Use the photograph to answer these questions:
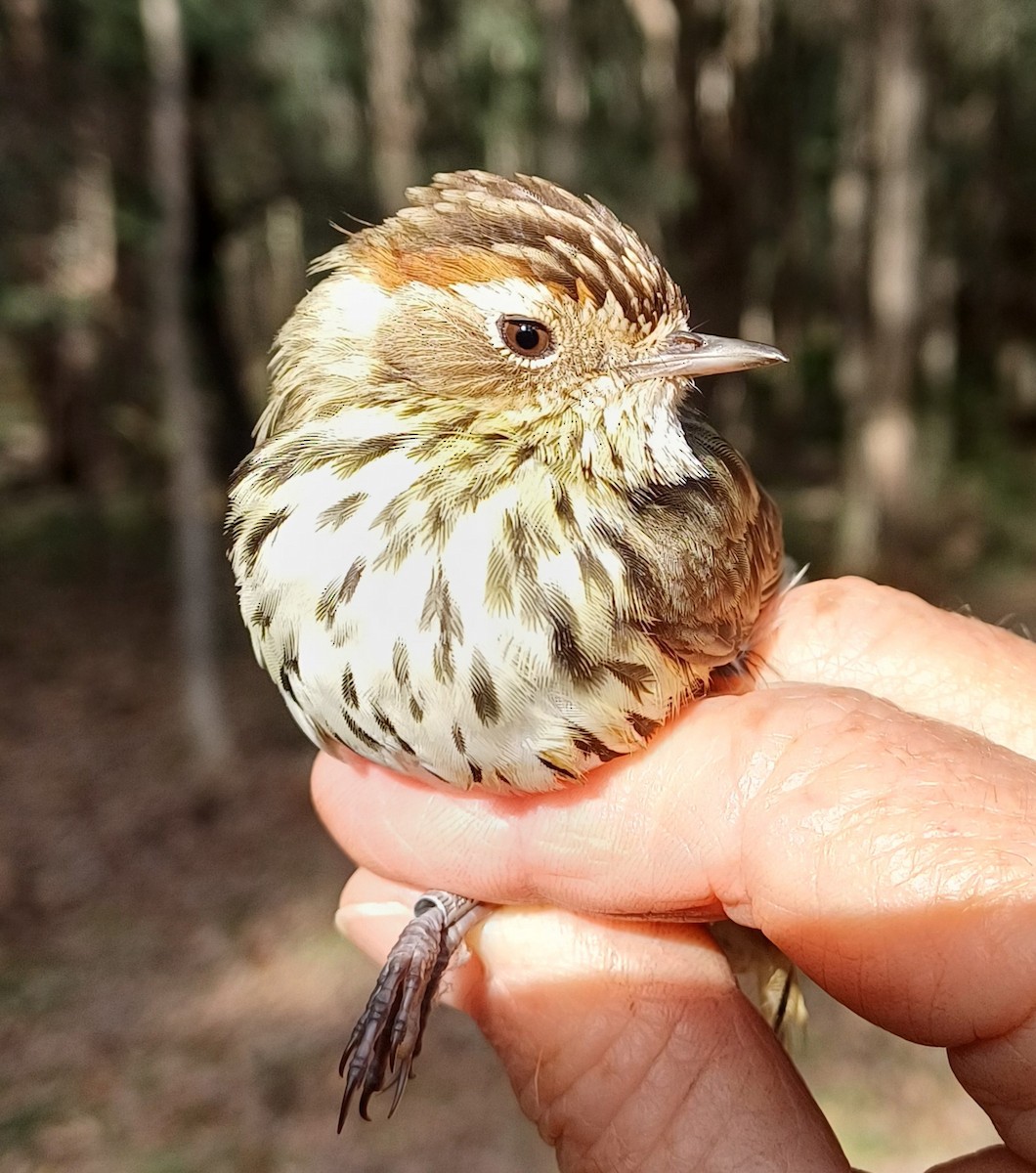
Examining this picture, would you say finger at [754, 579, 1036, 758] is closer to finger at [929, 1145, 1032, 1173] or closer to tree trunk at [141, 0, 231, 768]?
finger at [929, 1145, 1032, 1173]

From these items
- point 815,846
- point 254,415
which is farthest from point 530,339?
point 254,415

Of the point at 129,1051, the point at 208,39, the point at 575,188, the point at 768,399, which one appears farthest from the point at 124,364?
the point at 768,399

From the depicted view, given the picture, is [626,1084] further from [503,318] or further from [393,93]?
[393,93]

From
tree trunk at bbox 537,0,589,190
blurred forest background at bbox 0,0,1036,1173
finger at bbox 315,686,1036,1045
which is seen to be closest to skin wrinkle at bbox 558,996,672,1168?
finger at bbox 315,686,1036,1045

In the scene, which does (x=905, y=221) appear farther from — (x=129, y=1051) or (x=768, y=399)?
(x=768, y=399)

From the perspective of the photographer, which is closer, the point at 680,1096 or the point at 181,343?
the point at 680,1096

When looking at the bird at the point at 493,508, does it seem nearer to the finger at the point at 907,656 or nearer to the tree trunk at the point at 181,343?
the finger at the point at 907,656
